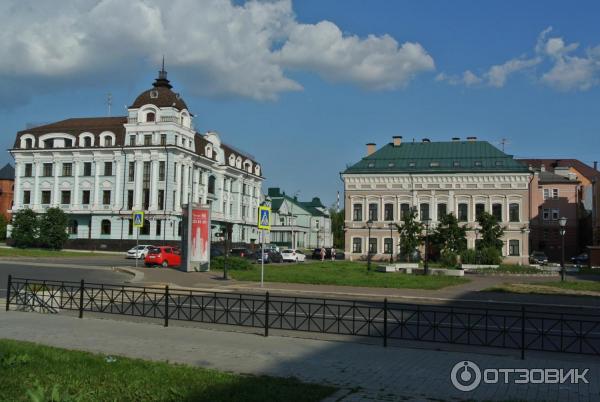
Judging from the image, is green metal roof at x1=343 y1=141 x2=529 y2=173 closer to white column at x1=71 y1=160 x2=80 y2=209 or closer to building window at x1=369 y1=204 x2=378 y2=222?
building window at x1=369 y1=204 x2=378 y2=222

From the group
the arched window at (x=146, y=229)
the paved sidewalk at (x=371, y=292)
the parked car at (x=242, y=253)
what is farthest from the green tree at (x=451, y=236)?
the arched window at (x=146, y=229)

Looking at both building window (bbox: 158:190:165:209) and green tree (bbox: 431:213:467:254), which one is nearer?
green tree (bbox: 431:213:467:254)

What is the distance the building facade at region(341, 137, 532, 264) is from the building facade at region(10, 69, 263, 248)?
1918cm

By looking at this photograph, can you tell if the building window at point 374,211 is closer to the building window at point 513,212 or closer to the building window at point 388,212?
the building window at point 388,212

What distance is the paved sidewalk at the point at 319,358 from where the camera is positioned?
797 cm

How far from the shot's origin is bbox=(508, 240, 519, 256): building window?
55.7 m

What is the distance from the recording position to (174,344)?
1109 centimetres

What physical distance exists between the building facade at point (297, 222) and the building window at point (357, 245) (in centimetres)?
2919

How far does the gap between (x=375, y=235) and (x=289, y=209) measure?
46189mm

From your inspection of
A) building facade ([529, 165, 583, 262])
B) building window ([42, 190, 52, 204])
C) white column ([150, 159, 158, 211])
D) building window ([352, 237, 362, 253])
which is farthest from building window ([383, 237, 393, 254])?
building window ([42, 190, 52, 204])

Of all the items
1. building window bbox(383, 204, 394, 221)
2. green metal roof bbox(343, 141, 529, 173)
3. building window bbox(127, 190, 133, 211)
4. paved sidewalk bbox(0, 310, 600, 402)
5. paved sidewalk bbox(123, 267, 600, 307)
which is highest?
green metal roof bbox(343, 141, 529, 173)

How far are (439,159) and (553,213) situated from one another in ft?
74.3

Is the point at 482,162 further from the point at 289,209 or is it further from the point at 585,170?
the point at 289,209

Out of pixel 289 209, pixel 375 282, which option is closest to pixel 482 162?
pixel 375 282
